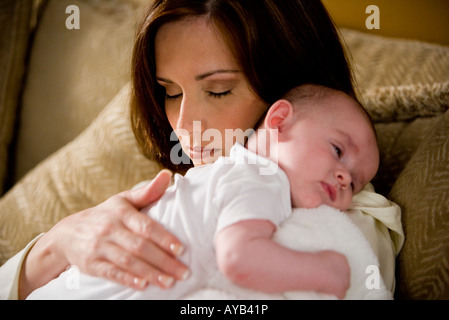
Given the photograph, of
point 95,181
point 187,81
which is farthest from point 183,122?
point 95,181

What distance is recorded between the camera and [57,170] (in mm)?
1640

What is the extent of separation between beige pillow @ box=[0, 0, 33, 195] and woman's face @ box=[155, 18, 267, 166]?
44.6 inches

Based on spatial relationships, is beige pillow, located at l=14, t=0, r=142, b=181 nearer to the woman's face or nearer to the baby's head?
the woman's face

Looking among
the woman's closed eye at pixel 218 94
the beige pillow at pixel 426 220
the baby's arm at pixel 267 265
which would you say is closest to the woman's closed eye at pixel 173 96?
the woman's closed eye at pixel 218 94

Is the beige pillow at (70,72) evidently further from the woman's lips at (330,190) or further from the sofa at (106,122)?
the woman's lips at (330,190)

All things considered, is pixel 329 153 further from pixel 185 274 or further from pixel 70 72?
pixel 70 72

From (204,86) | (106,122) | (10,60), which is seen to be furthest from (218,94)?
(10,60)

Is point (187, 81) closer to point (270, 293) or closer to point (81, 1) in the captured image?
point (270, 293)

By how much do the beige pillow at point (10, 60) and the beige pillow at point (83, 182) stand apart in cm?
47

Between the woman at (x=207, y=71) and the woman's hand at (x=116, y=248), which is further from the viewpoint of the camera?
the woman at (x=207, y=71)

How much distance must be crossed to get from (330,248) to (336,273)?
0.22ft

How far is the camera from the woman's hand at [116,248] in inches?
33.1

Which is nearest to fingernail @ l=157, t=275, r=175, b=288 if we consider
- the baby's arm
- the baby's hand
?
the baby's arm

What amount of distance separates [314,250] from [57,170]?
46.2 inches
